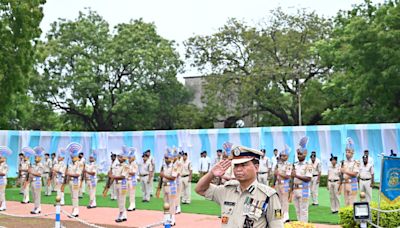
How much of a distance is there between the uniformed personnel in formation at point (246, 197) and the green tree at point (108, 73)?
25213 millimetres

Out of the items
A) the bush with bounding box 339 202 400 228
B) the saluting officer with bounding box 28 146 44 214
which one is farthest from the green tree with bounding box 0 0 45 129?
the bush with bounding box 339 202 400 228

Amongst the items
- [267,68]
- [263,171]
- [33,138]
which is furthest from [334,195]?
[267,68]

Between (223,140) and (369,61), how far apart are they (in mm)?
6917

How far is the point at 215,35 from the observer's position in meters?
29.8

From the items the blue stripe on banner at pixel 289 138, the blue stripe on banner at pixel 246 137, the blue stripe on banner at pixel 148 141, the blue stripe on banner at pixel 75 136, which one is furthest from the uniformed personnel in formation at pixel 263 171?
the blue stripe on banner at pixel 75 136

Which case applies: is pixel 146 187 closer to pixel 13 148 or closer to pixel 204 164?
pixel 204 164

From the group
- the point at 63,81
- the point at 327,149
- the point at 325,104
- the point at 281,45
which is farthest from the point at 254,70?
the point at 327,149

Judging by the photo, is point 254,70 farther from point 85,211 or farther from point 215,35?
point 85,211

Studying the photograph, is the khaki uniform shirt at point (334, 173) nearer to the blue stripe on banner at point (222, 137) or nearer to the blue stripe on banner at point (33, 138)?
the blue stripe on banner at point (222, 137)

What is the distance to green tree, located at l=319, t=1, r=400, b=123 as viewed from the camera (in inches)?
747

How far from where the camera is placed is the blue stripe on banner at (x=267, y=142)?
635 inches

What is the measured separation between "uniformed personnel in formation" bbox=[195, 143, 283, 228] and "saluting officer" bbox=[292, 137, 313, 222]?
6931 millimetres

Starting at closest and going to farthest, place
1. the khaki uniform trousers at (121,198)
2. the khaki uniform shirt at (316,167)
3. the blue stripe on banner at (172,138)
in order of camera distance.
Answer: the khaki uniform trousers at (121,198)
the khaki uniform shirt at (316,167)
the blue stripe on banner at (172,138)

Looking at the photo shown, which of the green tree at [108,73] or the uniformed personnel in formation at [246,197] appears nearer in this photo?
the uniformed personnel in formation at [246,197]
